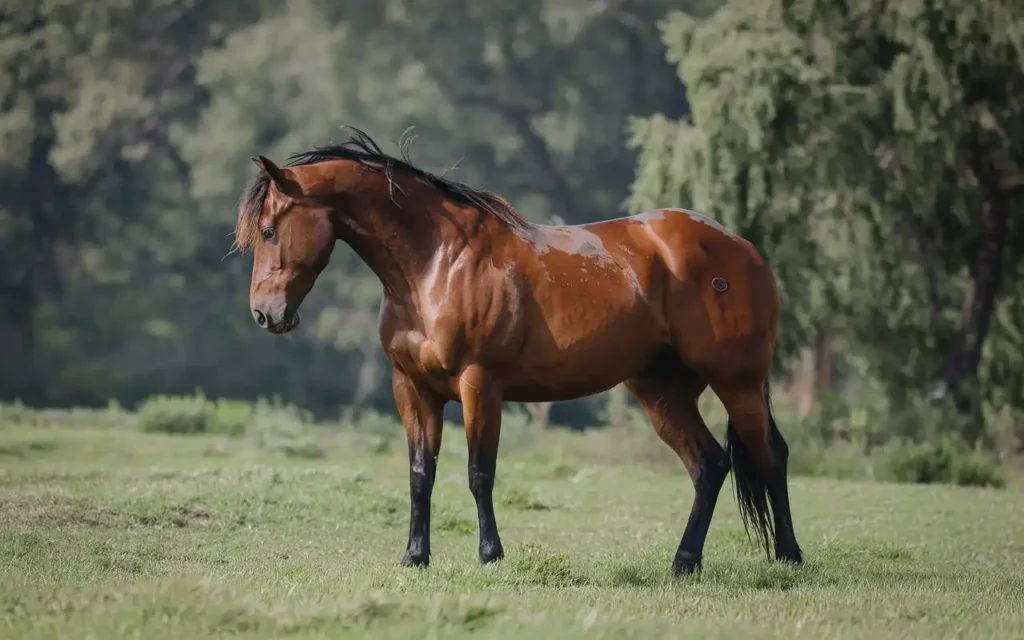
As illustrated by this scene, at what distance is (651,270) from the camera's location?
9742 millimetres

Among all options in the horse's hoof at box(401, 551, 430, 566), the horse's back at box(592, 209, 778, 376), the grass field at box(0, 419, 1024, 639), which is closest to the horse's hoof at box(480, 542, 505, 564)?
the grass field at box(0, 419, 1024, 639)

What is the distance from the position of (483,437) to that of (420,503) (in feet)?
2.03

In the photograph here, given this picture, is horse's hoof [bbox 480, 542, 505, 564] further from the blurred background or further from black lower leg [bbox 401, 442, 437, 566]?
the blurred background

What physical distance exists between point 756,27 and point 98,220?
84.5 ft

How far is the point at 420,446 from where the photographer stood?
9367mm

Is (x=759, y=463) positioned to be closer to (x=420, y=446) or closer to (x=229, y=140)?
(x=420, y=446)

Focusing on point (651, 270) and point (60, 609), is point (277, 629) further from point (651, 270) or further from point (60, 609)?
point (651, 270)

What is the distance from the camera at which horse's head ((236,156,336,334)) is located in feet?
29.7

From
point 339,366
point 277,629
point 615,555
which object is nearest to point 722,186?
point 615,555

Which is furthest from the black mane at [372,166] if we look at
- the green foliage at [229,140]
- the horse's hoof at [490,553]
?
the green foliage at [229,140]

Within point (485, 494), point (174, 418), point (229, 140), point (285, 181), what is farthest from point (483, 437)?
point (229, 140)

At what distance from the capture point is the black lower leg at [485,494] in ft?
30.2

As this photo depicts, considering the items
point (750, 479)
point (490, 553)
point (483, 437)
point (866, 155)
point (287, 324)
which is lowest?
point (490, 553)

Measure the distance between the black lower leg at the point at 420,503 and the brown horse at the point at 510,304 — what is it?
12 mm
